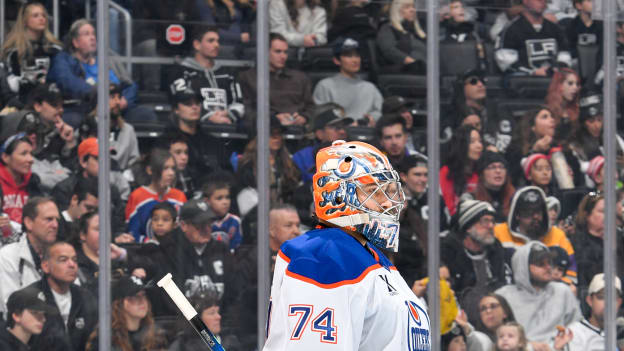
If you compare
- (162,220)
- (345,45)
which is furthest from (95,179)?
(345,45)

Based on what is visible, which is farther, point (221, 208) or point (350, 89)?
point (350, 89)

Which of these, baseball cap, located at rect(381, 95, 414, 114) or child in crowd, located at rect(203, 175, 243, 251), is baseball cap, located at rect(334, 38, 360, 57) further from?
child in crowd, located at rect(203, 175, 243, 251)

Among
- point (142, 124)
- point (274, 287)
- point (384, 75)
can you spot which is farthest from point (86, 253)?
point (274, 287)

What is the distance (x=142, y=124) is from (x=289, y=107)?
0.77 metres

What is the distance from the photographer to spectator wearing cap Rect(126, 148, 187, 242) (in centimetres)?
484

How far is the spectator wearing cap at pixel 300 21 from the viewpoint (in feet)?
16.7

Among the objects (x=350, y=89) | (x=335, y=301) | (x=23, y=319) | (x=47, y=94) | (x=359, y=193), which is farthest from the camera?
(x=350, y=89)

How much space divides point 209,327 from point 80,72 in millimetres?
1418

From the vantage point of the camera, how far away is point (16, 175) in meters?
4.64

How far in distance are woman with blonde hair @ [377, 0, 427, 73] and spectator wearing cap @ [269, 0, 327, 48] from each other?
0.33m

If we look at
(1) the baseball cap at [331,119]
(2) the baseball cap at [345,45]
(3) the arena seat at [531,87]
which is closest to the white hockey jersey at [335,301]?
(1) the baseball cap at [331,119]

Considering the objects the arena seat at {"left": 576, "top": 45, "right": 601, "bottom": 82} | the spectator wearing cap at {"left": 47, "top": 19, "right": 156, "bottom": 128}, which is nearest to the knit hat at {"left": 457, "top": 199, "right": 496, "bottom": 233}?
the arena seat at {"left": 576, "top": 45, "right": 601, "bottom": 82}

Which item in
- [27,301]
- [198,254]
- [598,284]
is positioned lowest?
[598,284]

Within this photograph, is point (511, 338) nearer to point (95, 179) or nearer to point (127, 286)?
point (127, 286)
